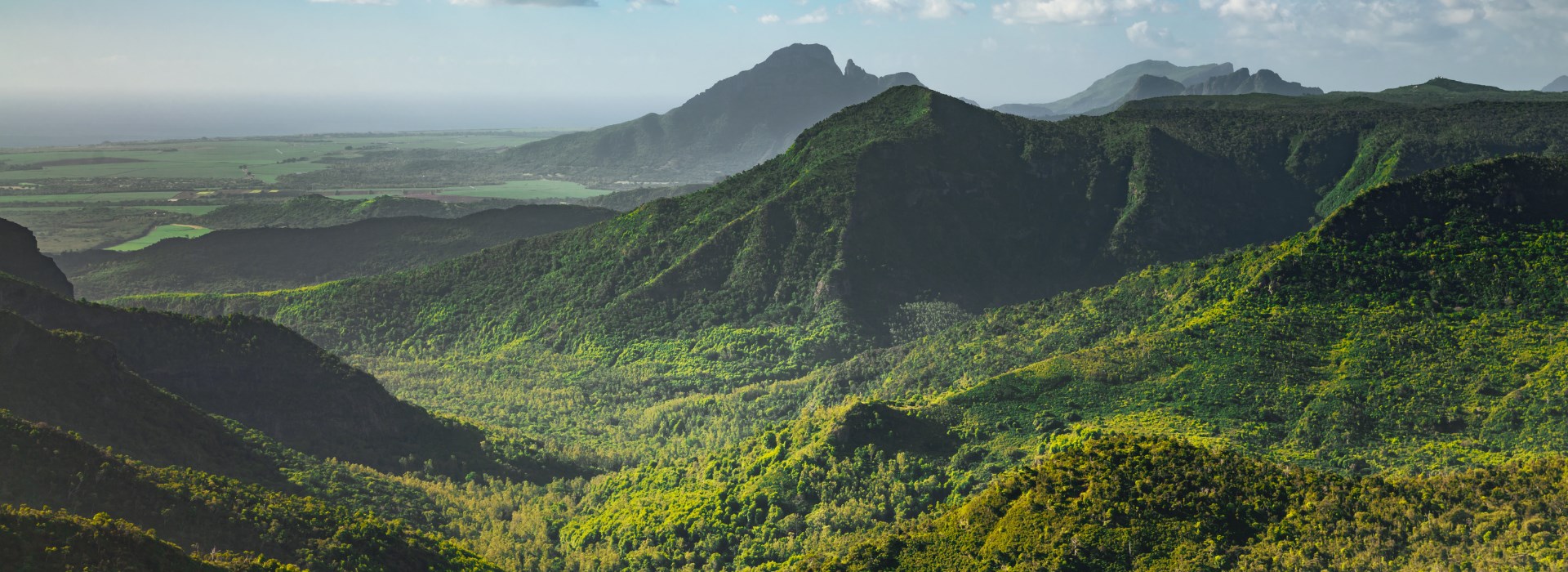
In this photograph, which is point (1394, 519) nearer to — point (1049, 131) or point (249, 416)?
point (249, 416)

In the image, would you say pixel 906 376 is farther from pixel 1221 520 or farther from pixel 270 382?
pixel 270 382

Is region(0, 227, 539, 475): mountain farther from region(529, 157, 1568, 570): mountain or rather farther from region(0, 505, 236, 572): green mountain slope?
region(0, 505, 236, 572): green mountain slope

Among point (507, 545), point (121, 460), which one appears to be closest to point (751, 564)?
point (507, 545)

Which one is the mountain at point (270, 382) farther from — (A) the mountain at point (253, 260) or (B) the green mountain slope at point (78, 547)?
(A) the mountain at point (253, 260)

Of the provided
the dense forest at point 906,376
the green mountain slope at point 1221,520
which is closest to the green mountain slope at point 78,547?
the dense forest at point 906,376

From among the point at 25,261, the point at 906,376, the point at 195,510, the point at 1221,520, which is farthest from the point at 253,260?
the point at 1221,520
